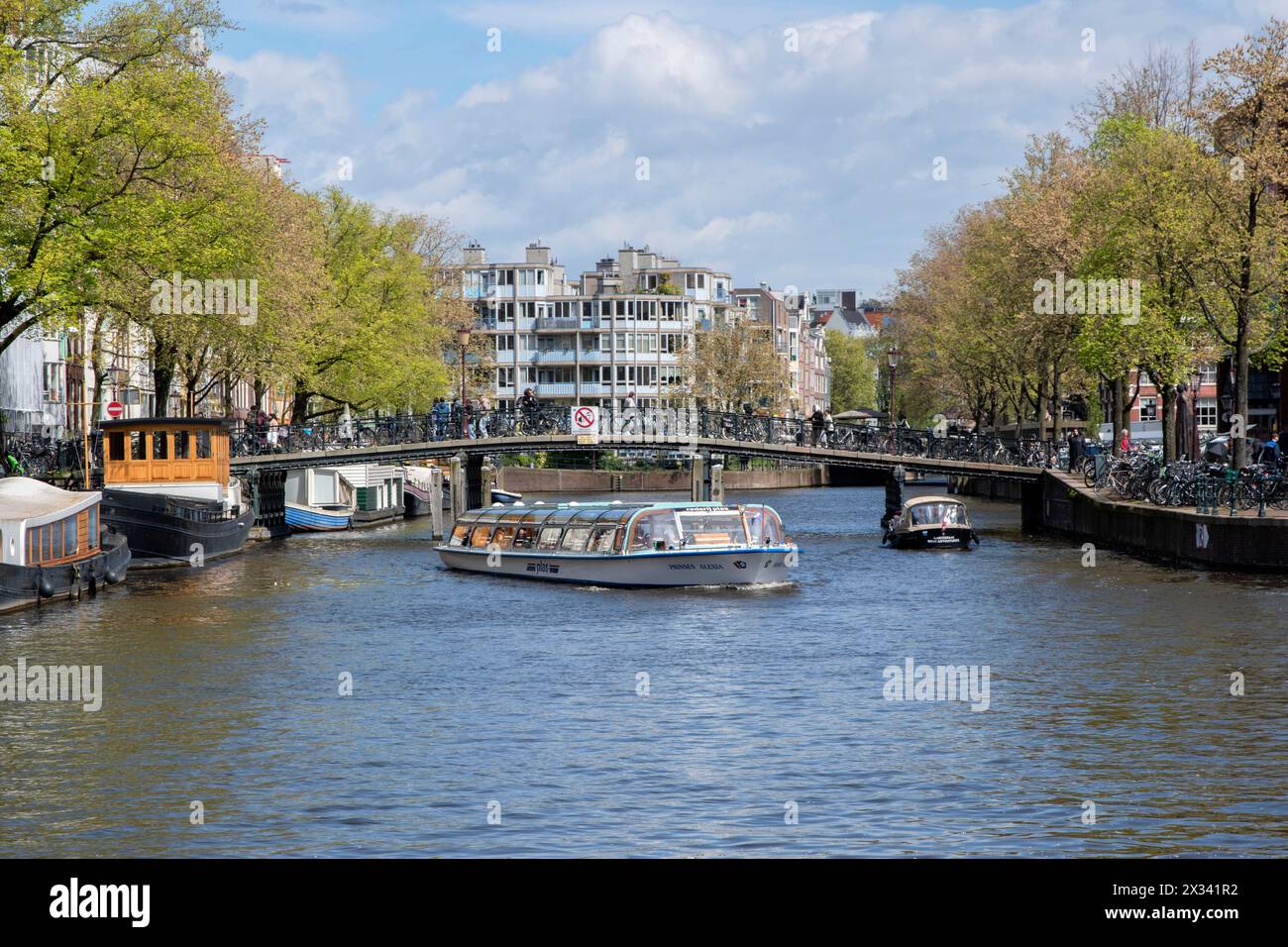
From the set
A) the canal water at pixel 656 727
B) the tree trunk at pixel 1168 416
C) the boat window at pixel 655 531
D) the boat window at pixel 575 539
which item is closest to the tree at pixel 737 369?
the tree trunk at pixel 1168 416

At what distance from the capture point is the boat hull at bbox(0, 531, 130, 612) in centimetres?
4109

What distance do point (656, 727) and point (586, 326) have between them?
464 ft

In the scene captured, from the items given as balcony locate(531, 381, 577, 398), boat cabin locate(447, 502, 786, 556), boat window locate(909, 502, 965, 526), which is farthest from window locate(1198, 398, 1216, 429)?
boat cabin locate(447, 502, 786, 556)

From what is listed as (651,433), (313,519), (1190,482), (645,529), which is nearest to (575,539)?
(645,529)

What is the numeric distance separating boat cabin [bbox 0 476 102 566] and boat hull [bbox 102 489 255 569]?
5757 mm

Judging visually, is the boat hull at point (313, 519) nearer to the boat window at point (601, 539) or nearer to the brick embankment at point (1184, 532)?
the boat window at point (601, 539)

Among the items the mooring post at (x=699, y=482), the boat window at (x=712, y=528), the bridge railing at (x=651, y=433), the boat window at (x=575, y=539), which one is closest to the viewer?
the boat window at (x=712, y=528)

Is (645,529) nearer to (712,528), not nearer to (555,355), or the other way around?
(712,528)

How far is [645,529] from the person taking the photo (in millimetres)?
50375

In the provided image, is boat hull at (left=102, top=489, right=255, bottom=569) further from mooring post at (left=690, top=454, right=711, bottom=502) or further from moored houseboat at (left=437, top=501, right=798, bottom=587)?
mooring post at (left=690, top=454, right=711, bottom=502)

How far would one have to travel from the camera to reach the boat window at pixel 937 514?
65188mm

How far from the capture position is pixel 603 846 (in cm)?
1856

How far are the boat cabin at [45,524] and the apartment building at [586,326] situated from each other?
373ft
